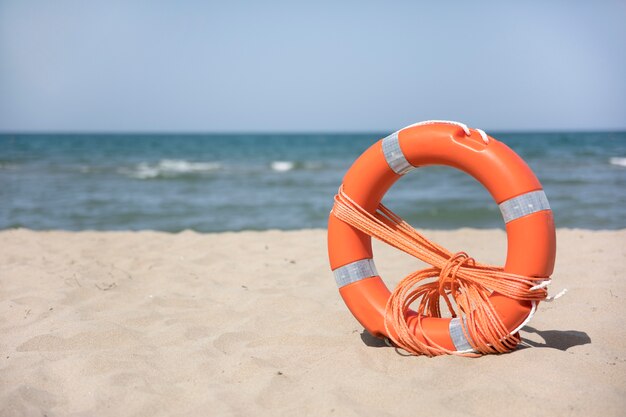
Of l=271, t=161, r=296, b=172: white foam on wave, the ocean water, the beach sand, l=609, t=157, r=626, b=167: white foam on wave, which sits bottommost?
l=271, t=161, r=296, b=172: white foam on wave

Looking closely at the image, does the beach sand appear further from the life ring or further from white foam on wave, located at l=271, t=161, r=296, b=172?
white foam on wave, located at l=271, t=161, r=296, b=172

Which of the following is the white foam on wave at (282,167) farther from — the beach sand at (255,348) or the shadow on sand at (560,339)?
the shadow on sand at (560,339)

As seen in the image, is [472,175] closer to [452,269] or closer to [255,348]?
[452,269]

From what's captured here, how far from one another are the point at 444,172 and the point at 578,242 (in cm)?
802

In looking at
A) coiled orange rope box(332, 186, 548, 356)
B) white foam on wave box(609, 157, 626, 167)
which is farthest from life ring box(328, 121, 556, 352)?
white foam on wave box(609, 157, 626, 167)

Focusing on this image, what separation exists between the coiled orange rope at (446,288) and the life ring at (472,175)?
0.04 m

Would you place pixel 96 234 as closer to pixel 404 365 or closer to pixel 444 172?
pixel 404 365

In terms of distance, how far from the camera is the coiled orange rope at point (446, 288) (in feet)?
7.57

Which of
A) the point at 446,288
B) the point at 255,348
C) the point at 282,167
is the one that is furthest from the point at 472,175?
the point at 282,167

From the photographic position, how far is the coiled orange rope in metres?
2.31

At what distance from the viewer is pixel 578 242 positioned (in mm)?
4613

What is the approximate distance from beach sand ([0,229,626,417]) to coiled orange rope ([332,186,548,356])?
68mm

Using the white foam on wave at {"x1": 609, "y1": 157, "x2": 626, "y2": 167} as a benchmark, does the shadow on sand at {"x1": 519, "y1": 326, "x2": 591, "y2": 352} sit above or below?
above

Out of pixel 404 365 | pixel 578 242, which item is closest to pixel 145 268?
pixel 404 365
